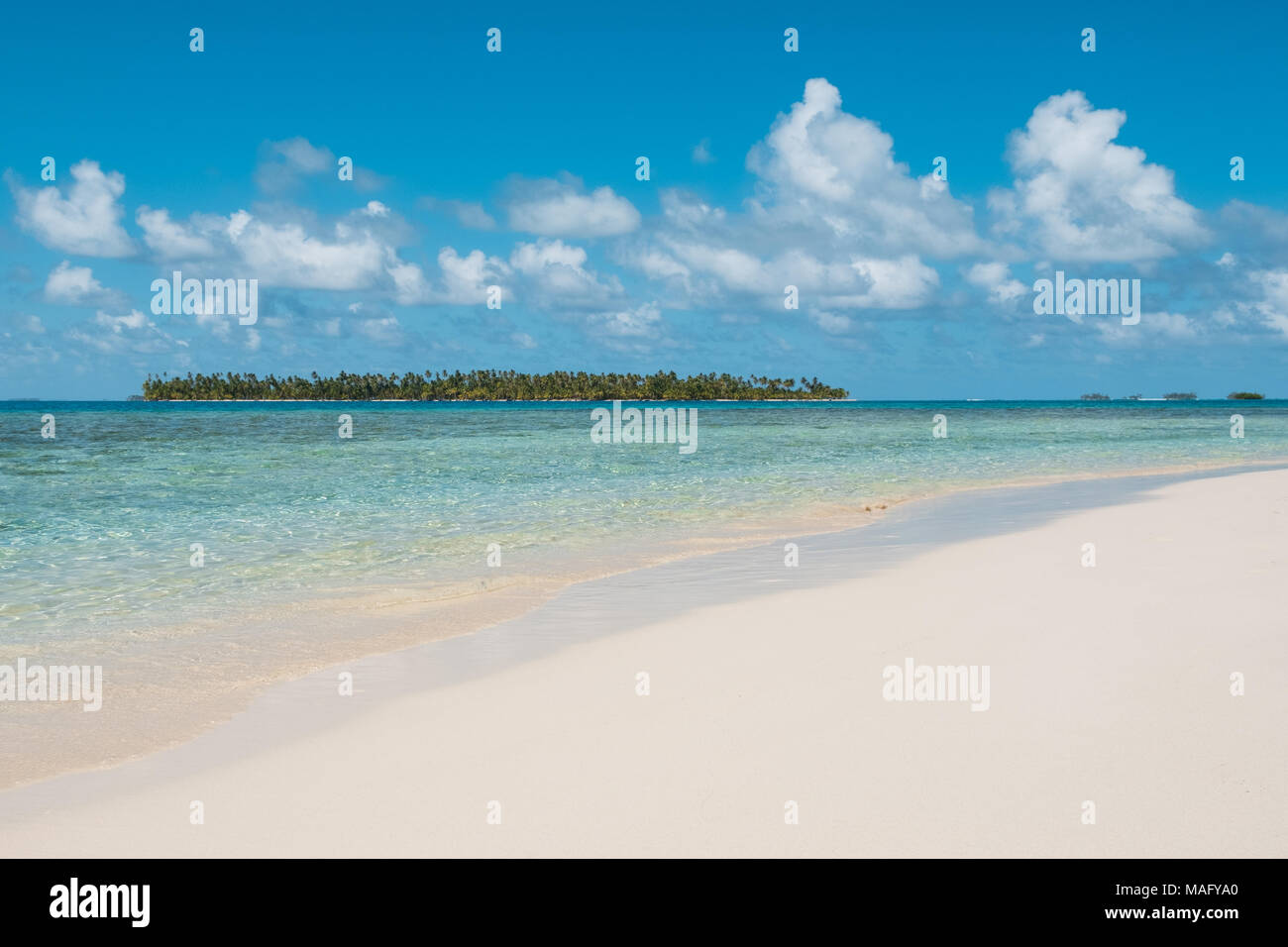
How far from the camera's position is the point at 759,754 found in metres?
4.91

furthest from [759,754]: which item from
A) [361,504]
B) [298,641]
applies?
[361,504]

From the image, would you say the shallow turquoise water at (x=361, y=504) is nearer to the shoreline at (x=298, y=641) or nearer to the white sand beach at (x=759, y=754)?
the shoreline at (x=298, y=641)

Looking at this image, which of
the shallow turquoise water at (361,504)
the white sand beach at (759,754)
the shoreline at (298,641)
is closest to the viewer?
the white sand beach at (759,754)

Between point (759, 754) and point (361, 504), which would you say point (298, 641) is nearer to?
point (759, 754)

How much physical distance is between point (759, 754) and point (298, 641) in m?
4.85

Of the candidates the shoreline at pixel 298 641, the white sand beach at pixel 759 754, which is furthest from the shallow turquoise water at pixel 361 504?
the white sand beach at pixel 759 754

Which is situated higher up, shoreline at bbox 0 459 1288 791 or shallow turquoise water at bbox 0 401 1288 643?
shallow turquoise water at bbox 0 401 1288 643

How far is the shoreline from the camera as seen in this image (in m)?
5.56

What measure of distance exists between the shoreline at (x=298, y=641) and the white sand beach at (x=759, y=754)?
233 mm

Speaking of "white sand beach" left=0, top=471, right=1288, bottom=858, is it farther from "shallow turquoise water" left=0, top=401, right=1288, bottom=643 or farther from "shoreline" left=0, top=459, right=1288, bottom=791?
"shallow turquoise water" left=0, top=401, right=1288, bottom=643

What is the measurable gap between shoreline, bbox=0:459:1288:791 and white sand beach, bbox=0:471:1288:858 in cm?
23

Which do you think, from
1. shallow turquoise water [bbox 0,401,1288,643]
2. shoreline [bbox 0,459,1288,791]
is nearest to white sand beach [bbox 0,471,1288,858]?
shoreline [bbox 0,459,1288,791]

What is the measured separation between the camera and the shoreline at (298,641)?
5562 millimetres
